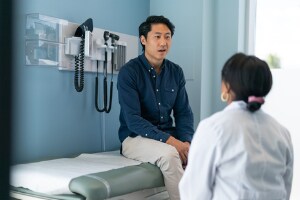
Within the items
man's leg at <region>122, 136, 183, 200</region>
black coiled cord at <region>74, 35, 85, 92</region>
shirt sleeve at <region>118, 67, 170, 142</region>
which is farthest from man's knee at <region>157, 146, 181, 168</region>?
black coiled cord at <region>74, 35, 85, 92</region>

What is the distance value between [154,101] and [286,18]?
3.72 ft

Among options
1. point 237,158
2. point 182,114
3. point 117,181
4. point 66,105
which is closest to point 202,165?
point 237,158

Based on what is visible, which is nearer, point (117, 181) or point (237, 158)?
point (237, 158)

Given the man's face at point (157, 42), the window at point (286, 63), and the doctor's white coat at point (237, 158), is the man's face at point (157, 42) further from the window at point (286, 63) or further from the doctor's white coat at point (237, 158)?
the doctor's white coat at point (237, 158)

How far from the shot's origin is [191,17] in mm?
2832

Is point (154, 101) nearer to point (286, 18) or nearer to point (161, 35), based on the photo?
point (161, 35)

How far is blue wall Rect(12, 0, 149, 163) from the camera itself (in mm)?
2112

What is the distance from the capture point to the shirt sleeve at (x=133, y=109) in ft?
6.97

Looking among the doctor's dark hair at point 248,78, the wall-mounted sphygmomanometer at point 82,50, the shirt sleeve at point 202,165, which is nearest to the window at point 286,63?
the wall-mounted sphygmomanometer at point 82,50

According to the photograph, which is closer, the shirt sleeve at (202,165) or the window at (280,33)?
the shirt sleeve at (202,165)

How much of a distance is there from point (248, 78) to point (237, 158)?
253 mm

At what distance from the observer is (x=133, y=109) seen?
219cm

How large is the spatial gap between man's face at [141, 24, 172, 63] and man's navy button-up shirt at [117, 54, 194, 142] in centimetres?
5

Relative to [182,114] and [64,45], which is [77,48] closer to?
[64,45]
